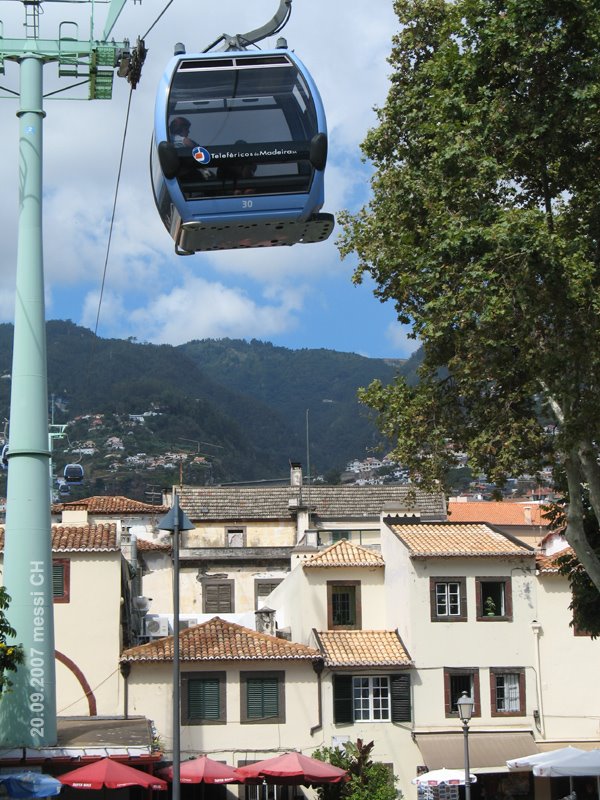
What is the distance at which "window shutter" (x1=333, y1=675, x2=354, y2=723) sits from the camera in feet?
119

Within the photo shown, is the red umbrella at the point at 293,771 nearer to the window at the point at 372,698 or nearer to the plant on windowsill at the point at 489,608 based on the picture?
the window at the point at 372,698

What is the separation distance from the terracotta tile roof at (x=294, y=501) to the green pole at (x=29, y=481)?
30759 mm

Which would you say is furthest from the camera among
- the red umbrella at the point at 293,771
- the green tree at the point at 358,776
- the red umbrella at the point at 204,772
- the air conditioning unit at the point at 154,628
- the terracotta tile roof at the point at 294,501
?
the terracotta tile roof at the point at 294,501

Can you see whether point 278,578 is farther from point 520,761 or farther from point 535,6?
point 535,6

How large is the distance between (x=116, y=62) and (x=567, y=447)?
531 inches

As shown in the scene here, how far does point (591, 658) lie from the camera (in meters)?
38.1

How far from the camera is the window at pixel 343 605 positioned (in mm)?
39219

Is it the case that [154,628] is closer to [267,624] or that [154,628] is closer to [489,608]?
[267,624]

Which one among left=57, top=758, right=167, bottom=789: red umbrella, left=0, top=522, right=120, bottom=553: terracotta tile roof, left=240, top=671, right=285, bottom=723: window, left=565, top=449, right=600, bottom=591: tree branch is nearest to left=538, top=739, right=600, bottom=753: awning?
left=240, top=671, right=285, bottom=723: window

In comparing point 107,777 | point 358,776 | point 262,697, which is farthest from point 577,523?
A: point 262,697

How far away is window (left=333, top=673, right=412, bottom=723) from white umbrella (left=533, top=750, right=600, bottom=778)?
5.83 m

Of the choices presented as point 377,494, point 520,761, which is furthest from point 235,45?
point 377,494

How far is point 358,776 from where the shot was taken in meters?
34.2

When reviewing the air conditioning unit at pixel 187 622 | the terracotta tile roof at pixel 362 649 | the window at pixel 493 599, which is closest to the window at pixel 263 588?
the air conditioning unit at pixel 187 622
